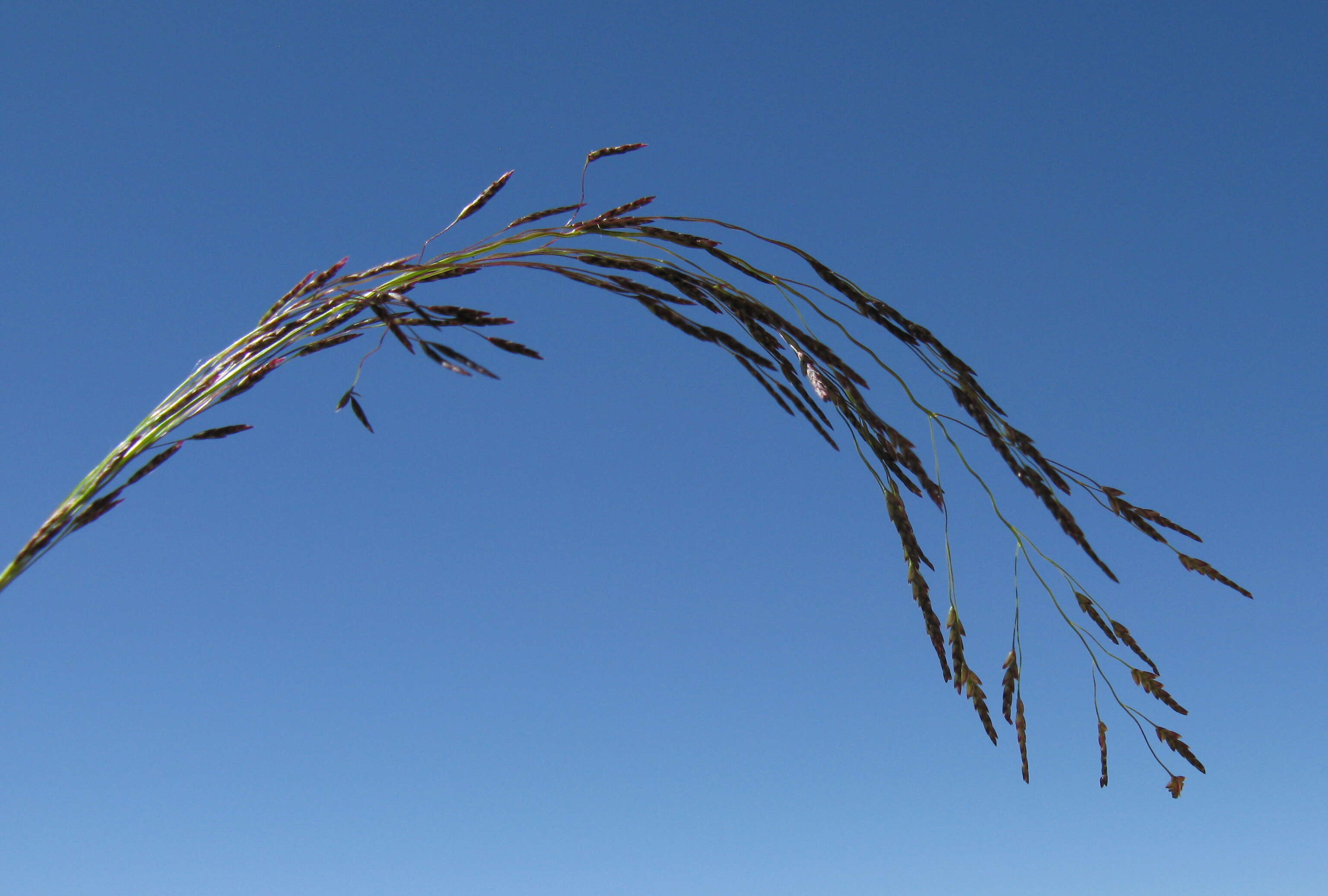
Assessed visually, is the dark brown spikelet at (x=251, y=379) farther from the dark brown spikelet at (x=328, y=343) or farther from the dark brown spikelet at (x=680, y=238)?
the dark brown spikelet at (x=680, y=238)

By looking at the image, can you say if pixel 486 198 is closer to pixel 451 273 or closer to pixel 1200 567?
pixel 451 273

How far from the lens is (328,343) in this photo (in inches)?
59.9

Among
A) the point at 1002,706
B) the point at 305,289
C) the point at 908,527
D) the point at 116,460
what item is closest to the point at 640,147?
the point at 305,289

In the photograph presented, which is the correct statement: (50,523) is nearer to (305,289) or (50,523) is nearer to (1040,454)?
(305,289)

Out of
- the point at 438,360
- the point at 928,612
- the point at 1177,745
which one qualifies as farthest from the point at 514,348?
the point at 1177,745

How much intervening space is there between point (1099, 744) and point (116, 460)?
1.72 metres

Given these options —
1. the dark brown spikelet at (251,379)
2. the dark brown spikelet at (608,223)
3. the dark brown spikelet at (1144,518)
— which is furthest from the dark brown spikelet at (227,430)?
the dark brown spikelet at (1144,518)

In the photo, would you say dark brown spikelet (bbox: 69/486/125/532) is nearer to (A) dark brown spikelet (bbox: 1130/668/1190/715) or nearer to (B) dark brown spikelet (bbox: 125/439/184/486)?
(B) dark brown spikelet (bbox: 125/439/184/486)

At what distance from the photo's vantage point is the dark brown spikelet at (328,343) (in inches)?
59.6

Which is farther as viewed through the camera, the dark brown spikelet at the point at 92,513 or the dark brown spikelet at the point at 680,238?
the dark brown spikelet at the point at 680,238

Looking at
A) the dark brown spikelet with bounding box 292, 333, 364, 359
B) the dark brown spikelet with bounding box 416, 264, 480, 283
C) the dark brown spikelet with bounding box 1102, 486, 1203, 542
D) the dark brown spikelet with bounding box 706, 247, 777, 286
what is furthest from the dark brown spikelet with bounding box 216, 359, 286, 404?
the dark brown spikelet with bounding box 1102, 486, 1203, 542

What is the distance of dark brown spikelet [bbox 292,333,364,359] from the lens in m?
1.51

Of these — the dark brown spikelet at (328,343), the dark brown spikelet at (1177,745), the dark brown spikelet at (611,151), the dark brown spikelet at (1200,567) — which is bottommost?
the dark brown spikelet at (1177,745)

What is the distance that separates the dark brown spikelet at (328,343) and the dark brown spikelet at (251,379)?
0.06m
